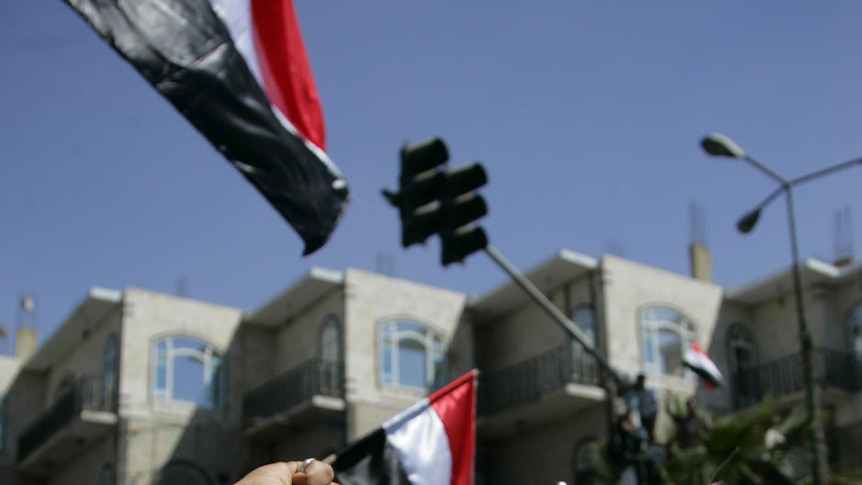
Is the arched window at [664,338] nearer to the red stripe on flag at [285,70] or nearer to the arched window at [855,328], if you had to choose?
the arched window at [855,328]

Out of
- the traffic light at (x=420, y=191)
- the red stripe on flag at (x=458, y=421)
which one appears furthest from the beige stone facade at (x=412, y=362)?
the red stripe on flag at (x=458, y=421)

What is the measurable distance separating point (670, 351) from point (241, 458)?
1218 cm

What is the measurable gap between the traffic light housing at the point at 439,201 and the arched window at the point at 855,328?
2723cm

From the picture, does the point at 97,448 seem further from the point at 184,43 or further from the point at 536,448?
the point at 184,43

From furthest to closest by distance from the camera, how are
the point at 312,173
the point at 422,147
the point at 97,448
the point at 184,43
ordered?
the point at 97,448 < the point at 422,147 < the point at 312,173 < the point at 184,43

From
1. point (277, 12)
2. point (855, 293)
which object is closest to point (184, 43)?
point (277, 12)

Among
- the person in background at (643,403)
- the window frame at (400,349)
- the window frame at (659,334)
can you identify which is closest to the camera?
the person in background at (643,403)

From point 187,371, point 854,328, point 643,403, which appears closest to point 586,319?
point 854,328

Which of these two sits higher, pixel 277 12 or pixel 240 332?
pixel 240 332

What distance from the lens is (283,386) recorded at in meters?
40.1

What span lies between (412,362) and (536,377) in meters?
3.56

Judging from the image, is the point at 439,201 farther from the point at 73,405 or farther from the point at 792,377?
the point at 73,405

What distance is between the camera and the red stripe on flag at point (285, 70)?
7.67 m

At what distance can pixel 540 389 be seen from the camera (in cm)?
3766
